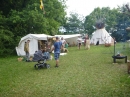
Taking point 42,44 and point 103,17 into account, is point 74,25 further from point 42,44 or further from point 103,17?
point 42,44

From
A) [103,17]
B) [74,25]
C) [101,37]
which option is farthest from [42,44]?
[74,25]

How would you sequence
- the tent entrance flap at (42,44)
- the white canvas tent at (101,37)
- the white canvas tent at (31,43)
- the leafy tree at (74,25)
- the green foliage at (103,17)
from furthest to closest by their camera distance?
the leafy tree at (74,25) < the green foliage at (103,17) < the white canvas tent at (101,37) < the tent entrance flap at (42,44) < the white canvas tent at (31,43)

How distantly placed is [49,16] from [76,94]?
19019mm

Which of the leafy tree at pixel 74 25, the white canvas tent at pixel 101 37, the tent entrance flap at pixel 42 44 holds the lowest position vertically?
the tent entrance flap at pixel 42 44

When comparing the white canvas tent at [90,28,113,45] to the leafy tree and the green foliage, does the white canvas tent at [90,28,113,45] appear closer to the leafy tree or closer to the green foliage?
the green foliage

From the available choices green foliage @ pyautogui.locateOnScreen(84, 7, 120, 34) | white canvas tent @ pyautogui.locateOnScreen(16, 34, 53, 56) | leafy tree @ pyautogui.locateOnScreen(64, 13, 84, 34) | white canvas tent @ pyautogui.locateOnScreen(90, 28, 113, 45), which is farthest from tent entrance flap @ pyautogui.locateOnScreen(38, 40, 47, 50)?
leafy tree @ pyautogui.locateOnScreen(64, 13, 84, 34)

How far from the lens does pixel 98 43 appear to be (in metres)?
34.1

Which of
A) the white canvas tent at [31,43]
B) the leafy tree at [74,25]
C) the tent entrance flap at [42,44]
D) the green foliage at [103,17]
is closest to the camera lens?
the white canvas tent at [31,43]

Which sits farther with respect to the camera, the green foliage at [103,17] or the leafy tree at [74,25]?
the leafy tree at [74,25]

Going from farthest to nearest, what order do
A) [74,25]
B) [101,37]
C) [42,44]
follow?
[74,25]
[101,37]
[42,44]

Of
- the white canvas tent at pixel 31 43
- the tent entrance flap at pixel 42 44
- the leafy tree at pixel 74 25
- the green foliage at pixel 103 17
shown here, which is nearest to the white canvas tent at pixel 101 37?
the green foliage at pixel 103 17

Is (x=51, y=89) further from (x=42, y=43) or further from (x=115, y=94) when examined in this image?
(x=42, y=43)

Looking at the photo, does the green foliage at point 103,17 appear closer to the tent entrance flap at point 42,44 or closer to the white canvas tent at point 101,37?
the white canvas tent at point 101,37

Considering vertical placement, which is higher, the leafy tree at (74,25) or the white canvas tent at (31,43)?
the leafy tree at (74,25)
